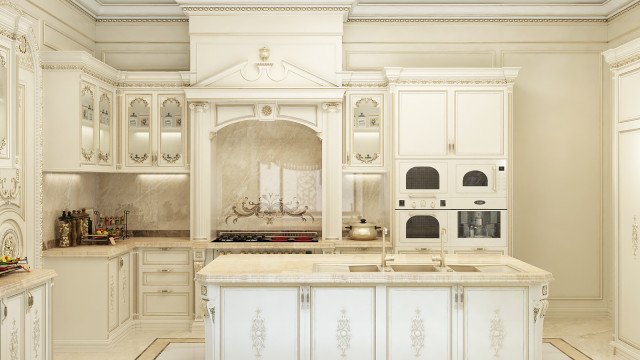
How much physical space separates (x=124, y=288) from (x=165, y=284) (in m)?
0.39

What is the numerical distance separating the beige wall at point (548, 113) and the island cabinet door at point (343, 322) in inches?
118

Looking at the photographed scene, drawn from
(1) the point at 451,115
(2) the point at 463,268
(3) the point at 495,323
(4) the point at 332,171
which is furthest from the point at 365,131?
(3) the point at 495,323

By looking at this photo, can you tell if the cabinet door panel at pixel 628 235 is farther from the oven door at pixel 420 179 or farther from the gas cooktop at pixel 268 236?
the gas cooktop at pixel 268 236

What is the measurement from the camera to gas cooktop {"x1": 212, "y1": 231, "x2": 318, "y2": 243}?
536cm

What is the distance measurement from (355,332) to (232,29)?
133 inches

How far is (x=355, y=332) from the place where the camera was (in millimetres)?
3441

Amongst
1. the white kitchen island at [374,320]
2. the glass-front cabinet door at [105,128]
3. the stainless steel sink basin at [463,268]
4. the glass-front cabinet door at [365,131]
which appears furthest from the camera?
the glass-front cabinet door at [365,131]

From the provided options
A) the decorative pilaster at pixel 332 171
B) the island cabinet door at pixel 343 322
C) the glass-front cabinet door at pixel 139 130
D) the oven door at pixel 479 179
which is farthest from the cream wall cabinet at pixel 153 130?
the oven door at pixel 479 179

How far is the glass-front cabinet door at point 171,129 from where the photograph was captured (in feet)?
18.0

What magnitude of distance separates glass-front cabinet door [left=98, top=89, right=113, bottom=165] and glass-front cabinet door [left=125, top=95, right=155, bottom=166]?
205 mm

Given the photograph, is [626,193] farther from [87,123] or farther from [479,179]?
[87,123]

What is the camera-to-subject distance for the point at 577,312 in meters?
5.78

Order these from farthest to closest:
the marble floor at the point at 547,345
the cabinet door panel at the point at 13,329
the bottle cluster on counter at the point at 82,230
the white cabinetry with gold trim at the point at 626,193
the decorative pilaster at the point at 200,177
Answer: the decorative pilaster at the point at 200,177
the bottle cluster on counter at the point at 82,230
the marble floor at the point at 547,345
the white cabinetry with gold trim at the point at 626,193
the cabinet door panel at the point at 13,329

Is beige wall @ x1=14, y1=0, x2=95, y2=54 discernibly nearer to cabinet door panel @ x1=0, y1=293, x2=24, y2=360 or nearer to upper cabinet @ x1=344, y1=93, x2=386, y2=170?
cabinet door panel @ x1=0, y1=293, x2=24, y2=360
